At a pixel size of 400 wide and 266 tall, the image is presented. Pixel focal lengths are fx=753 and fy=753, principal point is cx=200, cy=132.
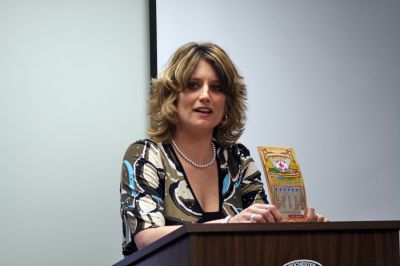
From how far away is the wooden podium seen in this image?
143 centimetres

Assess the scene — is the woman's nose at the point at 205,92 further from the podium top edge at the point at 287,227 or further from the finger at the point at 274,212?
the podium top edge at the point at 287,227

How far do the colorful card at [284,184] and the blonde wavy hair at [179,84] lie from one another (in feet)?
1.50

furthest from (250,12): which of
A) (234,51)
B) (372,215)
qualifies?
(372,215)

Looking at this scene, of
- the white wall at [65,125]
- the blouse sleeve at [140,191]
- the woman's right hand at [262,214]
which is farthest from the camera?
the white wall at [65,125]

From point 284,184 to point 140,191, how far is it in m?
0.44

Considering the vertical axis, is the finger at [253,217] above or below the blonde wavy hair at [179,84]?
below

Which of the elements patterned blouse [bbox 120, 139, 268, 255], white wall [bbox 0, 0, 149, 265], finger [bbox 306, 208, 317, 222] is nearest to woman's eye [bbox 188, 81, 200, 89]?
patterned blouse [bbox 120, 139, 268, 255]

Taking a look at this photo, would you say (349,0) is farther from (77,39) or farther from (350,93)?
(77,39)

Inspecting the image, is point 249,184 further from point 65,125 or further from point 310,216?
point 65,125

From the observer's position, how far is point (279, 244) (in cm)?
149

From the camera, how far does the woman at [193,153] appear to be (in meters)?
2.10

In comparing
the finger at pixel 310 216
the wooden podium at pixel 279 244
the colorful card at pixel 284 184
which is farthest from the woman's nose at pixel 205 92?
the wooden podium at pixel 279 244

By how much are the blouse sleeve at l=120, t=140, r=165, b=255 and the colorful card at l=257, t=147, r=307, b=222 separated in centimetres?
35

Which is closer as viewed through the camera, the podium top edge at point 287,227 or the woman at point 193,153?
the podium top edge at point 287,227
